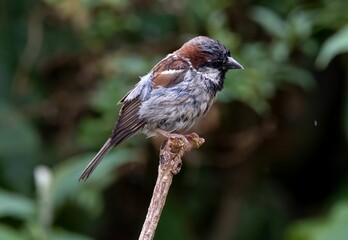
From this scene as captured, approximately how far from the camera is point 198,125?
5.30 meters

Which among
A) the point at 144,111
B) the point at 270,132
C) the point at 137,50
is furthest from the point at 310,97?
the point at 144,111

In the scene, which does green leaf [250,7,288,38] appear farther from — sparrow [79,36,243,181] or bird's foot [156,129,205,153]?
bird's foot [156,129,205,153]

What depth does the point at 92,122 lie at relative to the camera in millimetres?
5215

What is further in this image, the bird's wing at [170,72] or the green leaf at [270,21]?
the green leaf at [270,21]

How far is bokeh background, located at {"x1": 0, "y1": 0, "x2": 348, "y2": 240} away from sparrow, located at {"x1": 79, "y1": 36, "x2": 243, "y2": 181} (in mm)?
1097

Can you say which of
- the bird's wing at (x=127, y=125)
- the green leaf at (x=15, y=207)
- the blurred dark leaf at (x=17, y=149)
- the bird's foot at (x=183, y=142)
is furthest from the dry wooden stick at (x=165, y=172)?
the blurred dark leaf at (x=17, y=149)

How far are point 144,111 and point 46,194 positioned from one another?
2.35 feet

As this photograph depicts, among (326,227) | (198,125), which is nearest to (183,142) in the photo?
(326,227)

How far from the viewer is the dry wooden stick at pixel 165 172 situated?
2.58 meters

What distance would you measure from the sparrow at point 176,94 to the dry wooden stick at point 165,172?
0.39m

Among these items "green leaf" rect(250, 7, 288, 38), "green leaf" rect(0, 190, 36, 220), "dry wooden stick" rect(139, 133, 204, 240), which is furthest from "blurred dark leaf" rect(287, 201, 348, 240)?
"green leaf" rect(0, 190, 36, 220)

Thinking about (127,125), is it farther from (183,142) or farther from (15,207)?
(15,207)

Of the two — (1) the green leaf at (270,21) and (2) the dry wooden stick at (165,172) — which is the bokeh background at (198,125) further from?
(2) the dry wooden stick at (165,172)

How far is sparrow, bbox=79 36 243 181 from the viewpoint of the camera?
3863 millimetres
